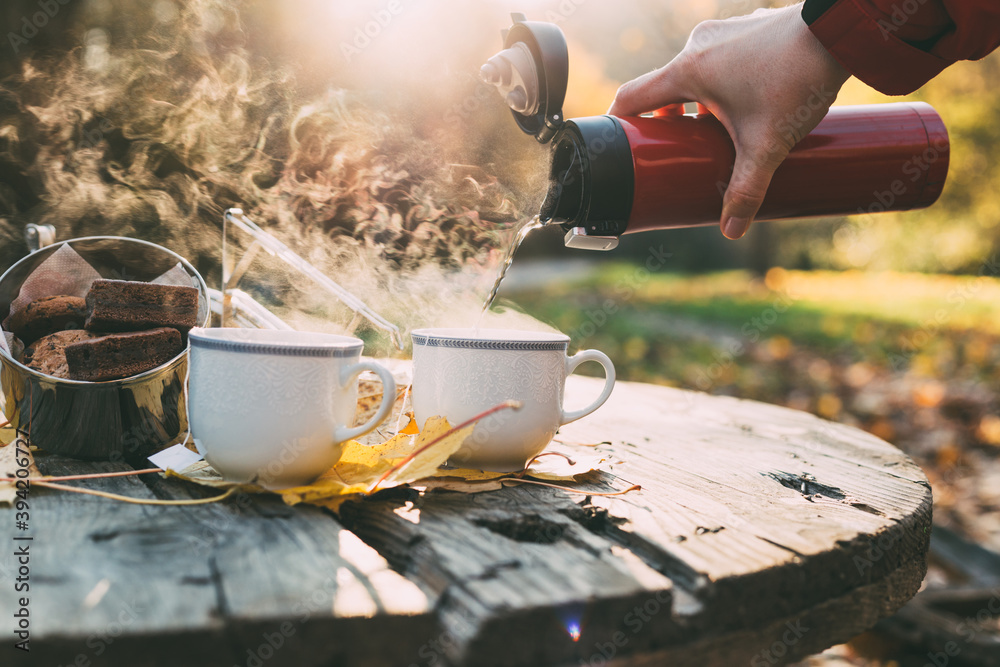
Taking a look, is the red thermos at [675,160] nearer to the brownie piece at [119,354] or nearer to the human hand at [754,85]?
the human hand at [754,85]

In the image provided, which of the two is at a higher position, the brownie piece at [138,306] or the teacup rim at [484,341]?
the brownie piece at [138,306]

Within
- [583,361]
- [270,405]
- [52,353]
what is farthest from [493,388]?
[52,353]

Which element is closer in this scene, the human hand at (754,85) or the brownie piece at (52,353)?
the brownie piece at (52,353)

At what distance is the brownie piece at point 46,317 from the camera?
1.13m

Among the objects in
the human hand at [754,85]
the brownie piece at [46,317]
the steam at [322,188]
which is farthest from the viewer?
the steam at [322,188]

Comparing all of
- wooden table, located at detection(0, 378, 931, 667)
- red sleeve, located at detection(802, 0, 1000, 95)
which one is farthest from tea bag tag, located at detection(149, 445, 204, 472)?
red sleeve, located at detection(802, 0, 1000, 95)

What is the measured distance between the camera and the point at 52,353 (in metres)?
1.11

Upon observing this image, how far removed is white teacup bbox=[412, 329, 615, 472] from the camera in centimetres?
106

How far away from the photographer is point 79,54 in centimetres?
239

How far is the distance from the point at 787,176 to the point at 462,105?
2.56ft

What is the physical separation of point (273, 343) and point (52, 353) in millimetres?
475

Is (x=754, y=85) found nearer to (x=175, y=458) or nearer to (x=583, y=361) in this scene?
(x=583, y=361)

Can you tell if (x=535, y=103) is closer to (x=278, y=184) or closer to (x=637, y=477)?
(x=278, y=184)

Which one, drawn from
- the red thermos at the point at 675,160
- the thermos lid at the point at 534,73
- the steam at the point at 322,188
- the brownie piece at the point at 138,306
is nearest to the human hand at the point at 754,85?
the red thermos at the point at 675,160
